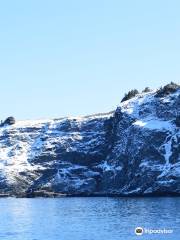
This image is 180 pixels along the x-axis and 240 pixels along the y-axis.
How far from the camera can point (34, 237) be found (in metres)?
112

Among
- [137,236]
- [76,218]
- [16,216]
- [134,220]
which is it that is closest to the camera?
[137,236]

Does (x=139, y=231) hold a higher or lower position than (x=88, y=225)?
lower

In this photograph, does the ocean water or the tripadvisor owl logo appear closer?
the ocean water

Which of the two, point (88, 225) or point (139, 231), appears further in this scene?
point (88, 225)

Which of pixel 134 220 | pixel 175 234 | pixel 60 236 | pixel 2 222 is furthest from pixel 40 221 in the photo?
pixel 175 234

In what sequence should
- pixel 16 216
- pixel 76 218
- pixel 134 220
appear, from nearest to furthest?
pixel 134 220
pixel 76 218
pixel 16 216

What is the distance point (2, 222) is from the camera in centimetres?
14612

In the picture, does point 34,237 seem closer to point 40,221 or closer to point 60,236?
point 60,236

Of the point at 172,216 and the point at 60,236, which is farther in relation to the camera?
the point at 172,216

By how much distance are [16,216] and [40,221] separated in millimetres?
21279

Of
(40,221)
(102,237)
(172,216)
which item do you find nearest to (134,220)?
(172,216)

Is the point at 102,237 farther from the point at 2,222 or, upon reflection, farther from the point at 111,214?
the point at 111,214

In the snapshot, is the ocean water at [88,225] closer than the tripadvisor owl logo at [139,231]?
Yes

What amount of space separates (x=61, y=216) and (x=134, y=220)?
2740cm
